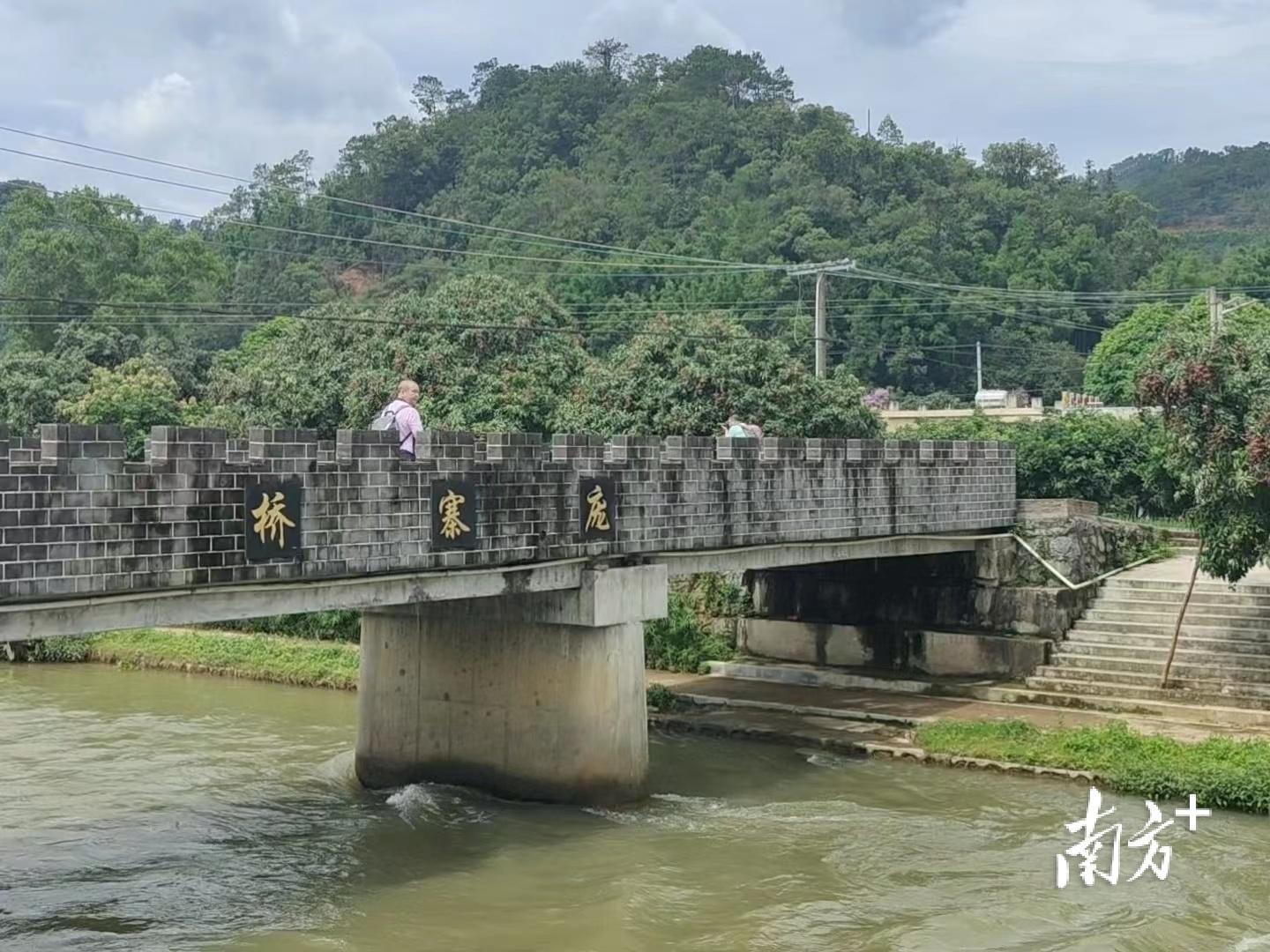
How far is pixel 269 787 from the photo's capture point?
15.5 metres

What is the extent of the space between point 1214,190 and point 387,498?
11938 centimetres

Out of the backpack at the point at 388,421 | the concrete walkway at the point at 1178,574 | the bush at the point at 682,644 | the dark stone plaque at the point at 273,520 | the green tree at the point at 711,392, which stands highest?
the green tree at the point at 711,392

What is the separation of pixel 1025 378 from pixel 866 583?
38115 mm

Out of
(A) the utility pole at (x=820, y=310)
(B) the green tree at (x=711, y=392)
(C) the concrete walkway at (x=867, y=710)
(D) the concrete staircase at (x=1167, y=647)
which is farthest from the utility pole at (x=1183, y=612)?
(A) the utility pole at (x=820, y=310)

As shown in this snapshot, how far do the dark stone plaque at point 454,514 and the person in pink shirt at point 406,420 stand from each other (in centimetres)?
41

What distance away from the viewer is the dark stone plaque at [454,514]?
1244cm

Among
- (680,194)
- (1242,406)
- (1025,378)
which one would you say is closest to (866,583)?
(1242,406)

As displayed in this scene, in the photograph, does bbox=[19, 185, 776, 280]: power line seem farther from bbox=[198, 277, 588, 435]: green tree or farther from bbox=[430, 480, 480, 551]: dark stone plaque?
bbox=[430, 480, 480, 551]: dark stone plaque

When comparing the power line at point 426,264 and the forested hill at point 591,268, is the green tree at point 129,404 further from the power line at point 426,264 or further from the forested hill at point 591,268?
the power line at point 426,264

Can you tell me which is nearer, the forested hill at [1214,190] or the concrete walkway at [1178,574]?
the concrete walkway at [1178,574]

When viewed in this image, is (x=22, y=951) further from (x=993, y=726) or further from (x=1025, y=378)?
(x=1025, y=378)

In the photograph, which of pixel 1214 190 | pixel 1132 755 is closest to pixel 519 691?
pixel 1132 755

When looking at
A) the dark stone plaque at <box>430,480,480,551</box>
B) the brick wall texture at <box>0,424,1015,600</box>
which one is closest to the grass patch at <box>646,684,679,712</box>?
the brick wall texture at <box>0,424,1015,600</box>

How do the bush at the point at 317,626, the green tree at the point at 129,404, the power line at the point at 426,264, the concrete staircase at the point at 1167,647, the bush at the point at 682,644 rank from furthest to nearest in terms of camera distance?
1. the power line at the point at 426,264
2. the green tree at the point at 129,404
3. the bush at the point at 317,626
4. the bush at the point at 682,644
5. the concrete staircase at the point at 1167,647
